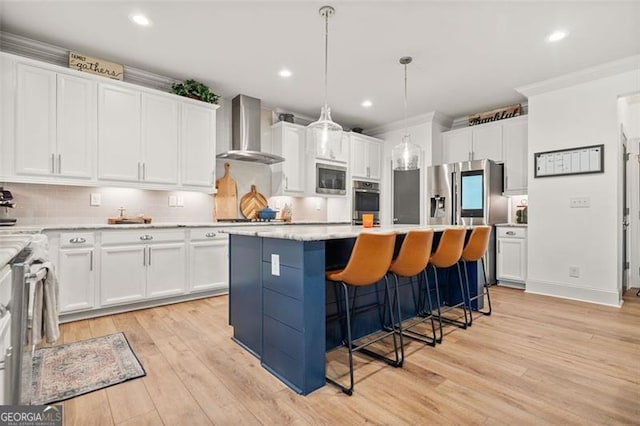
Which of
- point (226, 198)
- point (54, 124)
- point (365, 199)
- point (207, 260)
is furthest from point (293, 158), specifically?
point (54, 124)

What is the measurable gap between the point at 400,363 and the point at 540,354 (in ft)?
3.58

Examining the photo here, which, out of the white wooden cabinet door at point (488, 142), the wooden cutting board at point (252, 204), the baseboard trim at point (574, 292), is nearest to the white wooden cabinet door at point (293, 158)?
the wooden cutting board at point (252, 204)

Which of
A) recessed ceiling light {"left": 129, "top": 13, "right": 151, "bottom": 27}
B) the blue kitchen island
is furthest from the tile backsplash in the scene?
the blue kitchen island

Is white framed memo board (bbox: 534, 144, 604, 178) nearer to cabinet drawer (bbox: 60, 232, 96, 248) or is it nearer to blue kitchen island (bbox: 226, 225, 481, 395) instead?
blue kitchen island (bbox: 226, 225, 481, 395)

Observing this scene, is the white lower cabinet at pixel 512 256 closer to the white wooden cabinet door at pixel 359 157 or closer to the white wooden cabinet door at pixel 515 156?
the white wooden cabinet door at pixel 515 156

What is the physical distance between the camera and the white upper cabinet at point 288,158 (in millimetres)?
4879

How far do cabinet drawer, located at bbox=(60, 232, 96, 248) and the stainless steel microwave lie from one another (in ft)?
10.2

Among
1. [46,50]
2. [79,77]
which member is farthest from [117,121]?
[46,50]

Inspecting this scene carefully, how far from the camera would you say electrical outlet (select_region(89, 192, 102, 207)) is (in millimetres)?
3503

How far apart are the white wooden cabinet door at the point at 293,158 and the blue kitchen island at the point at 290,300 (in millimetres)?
2494

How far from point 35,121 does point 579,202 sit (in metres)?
5.92

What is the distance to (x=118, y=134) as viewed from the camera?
3398mm

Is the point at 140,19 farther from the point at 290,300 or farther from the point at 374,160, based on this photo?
the point at 374,160

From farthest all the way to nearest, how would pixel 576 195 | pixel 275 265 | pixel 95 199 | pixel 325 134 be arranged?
pixel 576 195 < pixel 95 199 < pixel 325 134 < pixel 275 265
